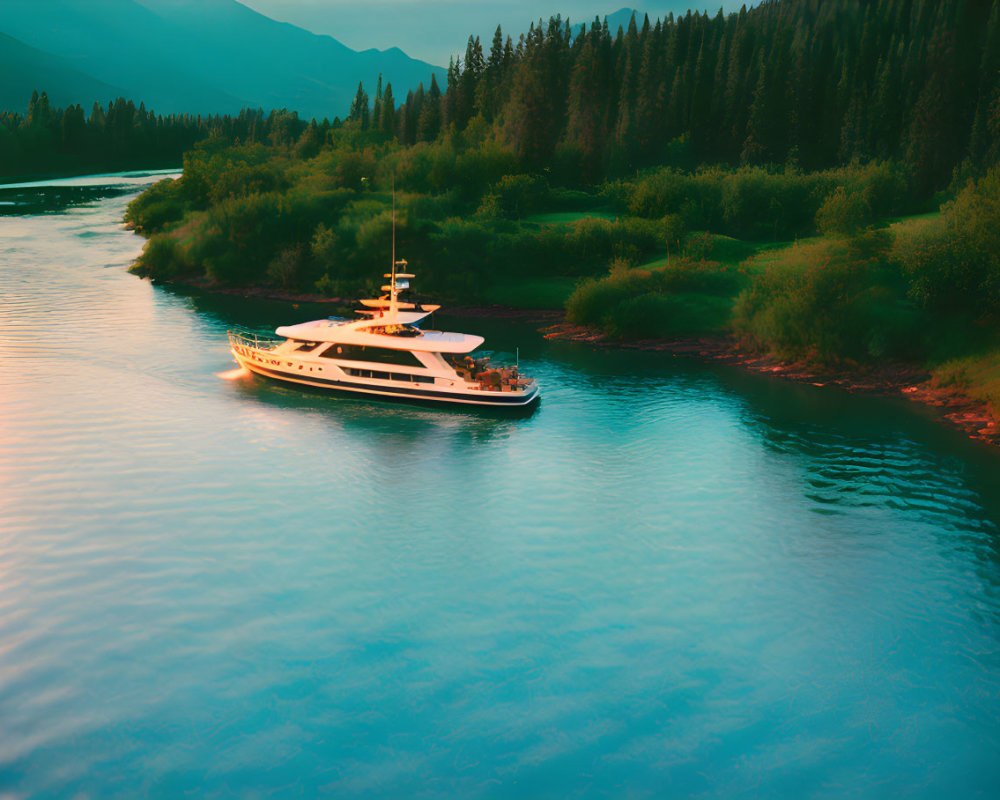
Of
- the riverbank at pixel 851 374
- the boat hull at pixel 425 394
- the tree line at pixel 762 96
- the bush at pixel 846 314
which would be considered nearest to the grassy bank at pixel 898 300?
the bush at pixel 846 314

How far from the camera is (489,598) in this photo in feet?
80.6

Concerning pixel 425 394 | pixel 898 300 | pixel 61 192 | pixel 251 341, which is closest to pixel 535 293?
pixel 251 341

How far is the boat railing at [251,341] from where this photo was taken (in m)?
48.7

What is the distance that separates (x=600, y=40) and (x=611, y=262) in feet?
241

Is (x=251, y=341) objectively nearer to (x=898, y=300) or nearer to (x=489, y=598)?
(x=489, y=598)

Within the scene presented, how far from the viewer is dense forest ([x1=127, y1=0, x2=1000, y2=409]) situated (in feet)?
167

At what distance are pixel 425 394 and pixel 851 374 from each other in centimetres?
2803

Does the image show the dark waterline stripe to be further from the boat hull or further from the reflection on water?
the reflection on water

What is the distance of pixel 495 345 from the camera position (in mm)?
60219

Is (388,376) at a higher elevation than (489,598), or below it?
higher

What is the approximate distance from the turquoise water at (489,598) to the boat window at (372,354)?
2.68 meters

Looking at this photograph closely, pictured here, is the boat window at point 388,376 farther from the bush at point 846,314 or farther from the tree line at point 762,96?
the tree line at point 762,96

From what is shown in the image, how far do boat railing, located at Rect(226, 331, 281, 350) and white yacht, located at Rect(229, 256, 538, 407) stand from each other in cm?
360

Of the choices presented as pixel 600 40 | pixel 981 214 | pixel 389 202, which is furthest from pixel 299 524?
pixel 600 40
